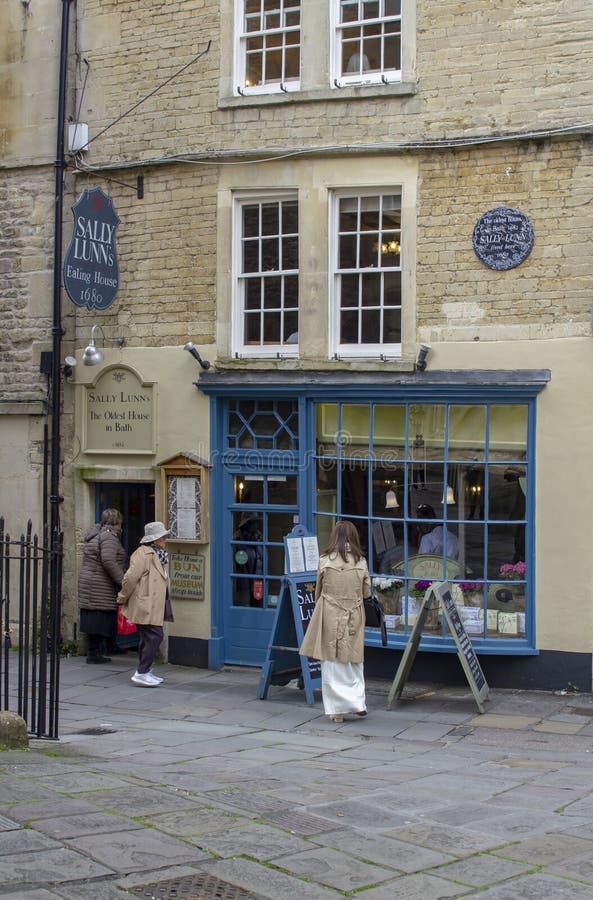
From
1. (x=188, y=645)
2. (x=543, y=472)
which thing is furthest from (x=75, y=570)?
(x=543, y=472)

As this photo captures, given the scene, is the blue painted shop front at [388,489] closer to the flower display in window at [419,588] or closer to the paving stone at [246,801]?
the flower display in window at [419,588]

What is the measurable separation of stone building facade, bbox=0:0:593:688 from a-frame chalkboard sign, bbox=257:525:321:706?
3.44 ft

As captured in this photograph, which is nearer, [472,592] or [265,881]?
[265,881]

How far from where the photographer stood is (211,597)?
12.5 metres

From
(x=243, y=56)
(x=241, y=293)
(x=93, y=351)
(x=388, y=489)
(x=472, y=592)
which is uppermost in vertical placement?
(x=243, y=56)

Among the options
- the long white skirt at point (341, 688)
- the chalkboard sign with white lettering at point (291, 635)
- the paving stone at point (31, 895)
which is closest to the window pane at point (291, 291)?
the chalkboard sign with white lettering at point (291, 635)

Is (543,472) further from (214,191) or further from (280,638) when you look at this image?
(214,191)

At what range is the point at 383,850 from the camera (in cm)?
574

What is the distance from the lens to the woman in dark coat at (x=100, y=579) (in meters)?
12.8

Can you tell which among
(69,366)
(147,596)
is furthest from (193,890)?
(69,366)

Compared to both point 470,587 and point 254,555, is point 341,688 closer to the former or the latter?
point 470,587

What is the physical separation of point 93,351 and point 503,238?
16.3 feet

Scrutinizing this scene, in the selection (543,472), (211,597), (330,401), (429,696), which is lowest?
(429,696)

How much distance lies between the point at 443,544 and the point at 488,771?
3.58 m
